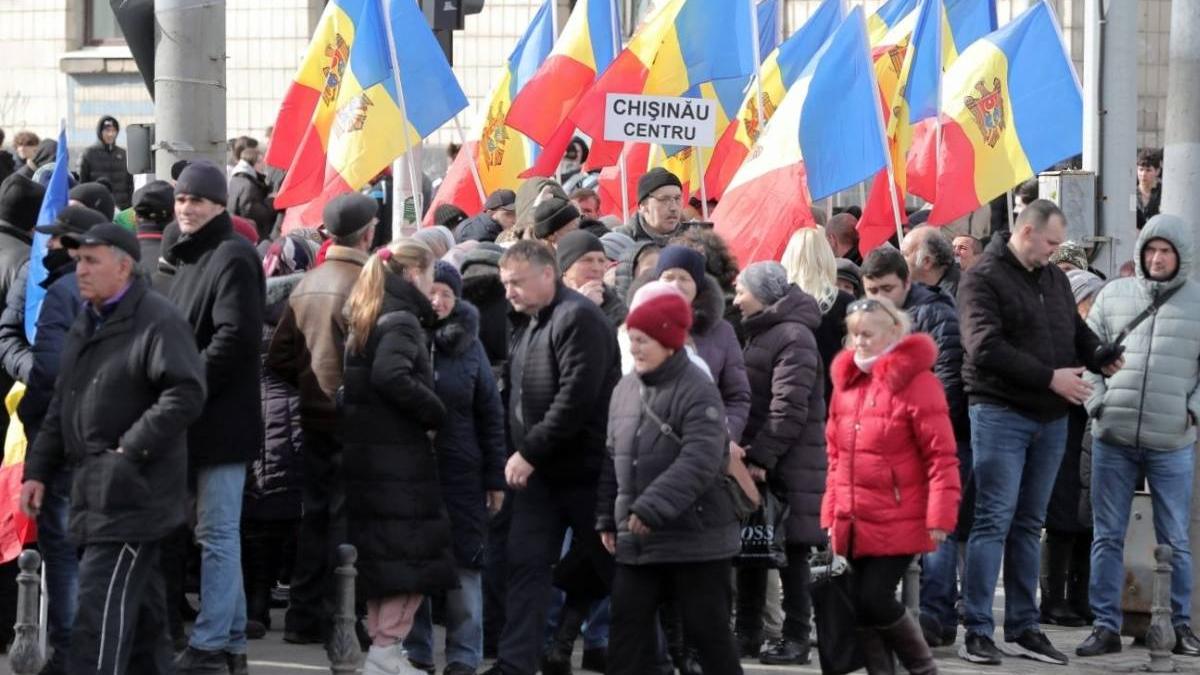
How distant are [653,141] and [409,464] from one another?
5300mm

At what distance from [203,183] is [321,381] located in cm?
106

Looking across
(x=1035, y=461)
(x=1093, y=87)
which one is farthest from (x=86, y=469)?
(x=1093, y=87)

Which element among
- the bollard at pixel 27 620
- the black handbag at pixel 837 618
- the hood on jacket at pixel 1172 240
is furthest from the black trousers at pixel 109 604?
the hood on jacket at pixel 1172 240

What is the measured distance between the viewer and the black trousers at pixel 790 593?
10.4 m

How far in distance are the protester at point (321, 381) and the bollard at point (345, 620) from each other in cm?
60

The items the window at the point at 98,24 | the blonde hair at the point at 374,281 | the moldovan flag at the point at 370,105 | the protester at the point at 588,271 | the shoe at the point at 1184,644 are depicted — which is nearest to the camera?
the blonde hair at the point at 374,281

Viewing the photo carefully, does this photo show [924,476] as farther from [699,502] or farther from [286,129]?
[286,129]

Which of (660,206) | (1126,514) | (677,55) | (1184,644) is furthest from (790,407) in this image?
(677,55)

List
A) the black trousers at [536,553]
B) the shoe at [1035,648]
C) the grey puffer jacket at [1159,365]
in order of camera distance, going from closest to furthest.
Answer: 1. the black trousers at [536,553]
2. the shoe at [1035,648]
3. the grey puffer jacket at [1159,365]

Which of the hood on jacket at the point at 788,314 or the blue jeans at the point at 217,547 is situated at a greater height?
the hood on jacket at the point at 788,314

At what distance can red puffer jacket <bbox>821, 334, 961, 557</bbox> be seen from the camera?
352 inches

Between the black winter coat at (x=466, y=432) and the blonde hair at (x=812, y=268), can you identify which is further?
the blonde hair at (x=812, y=268)

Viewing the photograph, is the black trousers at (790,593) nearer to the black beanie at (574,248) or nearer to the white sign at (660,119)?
the black beanie at (574,248)

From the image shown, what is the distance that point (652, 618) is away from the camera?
8.79m
